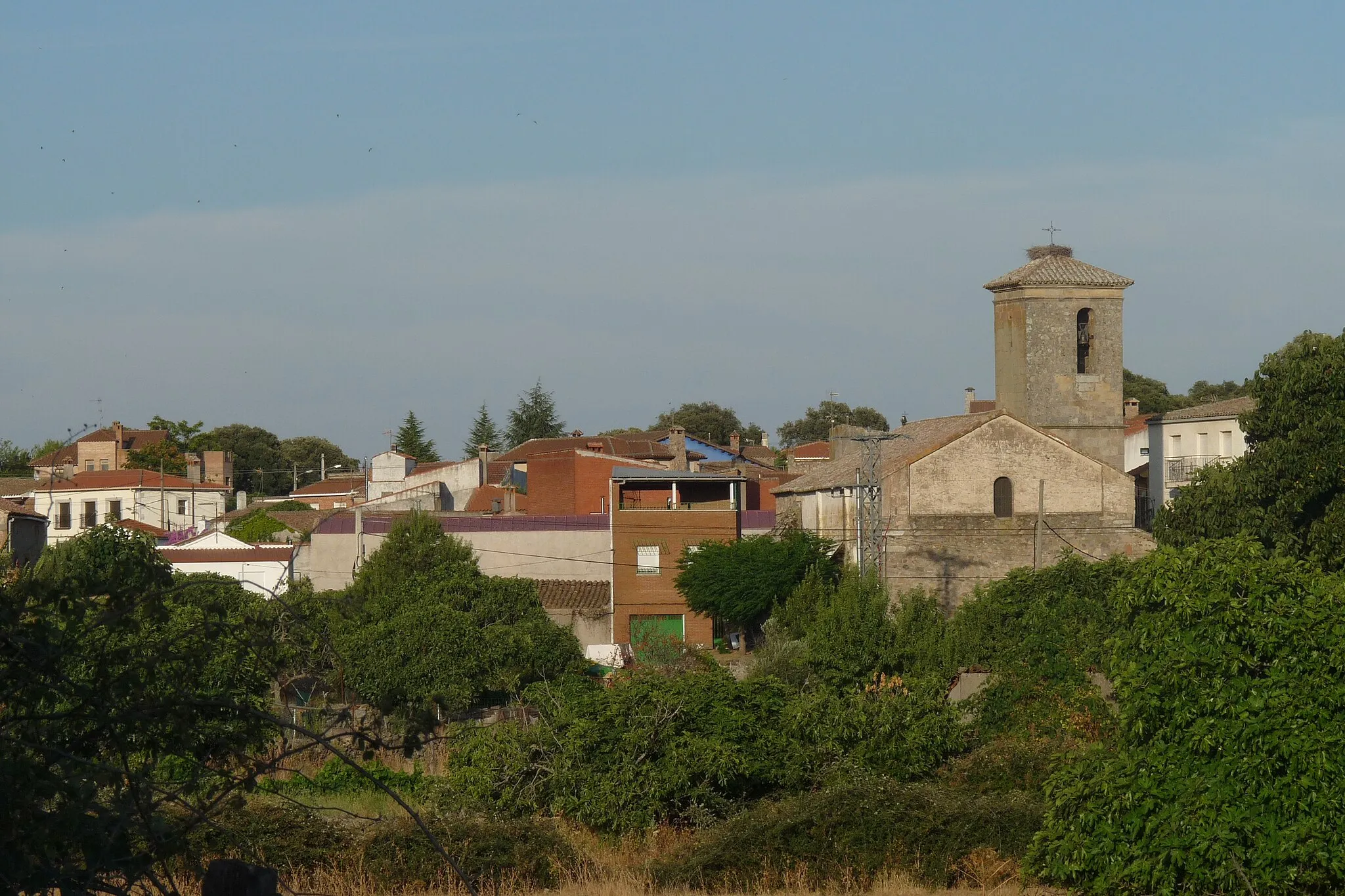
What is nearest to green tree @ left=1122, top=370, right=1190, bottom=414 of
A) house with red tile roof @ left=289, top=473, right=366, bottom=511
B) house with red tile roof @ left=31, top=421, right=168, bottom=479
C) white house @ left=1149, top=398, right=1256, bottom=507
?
white house @ left=1149, top=398, right=1256, bottom=507

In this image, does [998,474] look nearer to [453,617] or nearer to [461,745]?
[453,617]

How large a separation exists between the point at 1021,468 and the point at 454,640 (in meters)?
16.4

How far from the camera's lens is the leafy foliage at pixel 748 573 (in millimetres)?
37000

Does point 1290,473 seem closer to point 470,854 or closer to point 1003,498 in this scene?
point 1003,498

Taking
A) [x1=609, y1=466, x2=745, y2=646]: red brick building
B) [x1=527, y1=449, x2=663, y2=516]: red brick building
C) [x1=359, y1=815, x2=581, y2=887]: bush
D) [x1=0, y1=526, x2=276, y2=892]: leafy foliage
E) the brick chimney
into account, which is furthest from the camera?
the brick chimney

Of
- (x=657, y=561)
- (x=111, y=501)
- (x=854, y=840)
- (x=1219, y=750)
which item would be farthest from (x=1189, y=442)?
(x=111, y=501)

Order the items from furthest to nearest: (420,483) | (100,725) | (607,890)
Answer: (420,483) < (607,890) < (100,725)

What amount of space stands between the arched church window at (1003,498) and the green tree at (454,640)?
39.8 ft

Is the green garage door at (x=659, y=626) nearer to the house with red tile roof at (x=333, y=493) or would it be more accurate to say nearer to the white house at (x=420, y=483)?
the white house at (x=420, y=483)

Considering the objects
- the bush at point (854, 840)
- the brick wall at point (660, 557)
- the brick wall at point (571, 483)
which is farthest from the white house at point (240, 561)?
the bush at point (854, 840)

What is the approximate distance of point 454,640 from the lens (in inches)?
1115

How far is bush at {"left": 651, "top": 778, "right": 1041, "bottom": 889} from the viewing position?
560 inches

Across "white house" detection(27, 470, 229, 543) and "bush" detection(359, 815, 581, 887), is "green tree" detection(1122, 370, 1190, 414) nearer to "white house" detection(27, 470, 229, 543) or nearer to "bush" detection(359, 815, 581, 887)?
"white house" detection(27, 470, 229, 543)

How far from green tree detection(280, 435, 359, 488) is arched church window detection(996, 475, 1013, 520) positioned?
6131 centimetres
